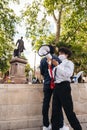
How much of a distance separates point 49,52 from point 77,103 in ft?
5.68

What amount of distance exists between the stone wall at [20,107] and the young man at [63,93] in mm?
790

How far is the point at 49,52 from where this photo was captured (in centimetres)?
600

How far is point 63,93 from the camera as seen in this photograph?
5.70m

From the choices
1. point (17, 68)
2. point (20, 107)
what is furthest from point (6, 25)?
point (20, 107)

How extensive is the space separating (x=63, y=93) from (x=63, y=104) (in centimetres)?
20

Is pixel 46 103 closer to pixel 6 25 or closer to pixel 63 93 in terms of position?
pixel 63 93

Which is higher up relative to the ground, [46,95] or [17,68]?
[17,68]

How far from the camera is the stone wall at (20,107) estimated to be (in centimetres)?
612

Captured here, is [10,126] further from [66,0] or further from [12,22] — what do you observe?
[66,0]

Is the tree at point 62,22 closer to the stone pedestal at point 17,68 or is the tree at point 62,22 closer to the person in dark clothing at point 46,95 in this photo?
the stone pedestal at point 17,68

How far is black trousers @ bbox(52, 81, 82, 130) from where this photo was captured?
5.70 meters

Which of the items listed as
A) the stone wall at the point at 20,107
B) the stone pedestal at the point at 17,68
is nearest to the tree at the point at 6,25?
the stone pedestal at the point at 17,68

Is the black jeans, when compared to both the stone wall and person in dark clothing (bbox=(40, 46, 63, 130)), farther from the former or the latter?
the stone wall

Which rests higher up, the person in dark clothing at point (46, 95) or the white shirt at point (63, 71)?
the white shirt at point (63, 71)
